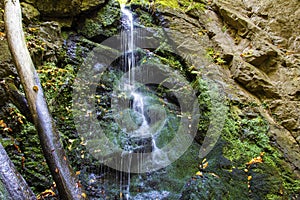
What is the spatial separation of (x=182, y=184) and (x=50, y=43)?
16.3 ft

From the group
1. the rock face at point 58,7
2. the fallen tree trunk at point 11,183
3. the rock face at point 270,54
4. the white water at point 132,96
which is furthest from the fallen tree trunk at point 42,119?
the rock face at point 270,54

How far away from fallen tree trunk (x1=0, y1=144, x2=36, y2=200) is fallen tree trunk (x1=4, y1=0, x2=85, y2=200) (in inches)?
22.3

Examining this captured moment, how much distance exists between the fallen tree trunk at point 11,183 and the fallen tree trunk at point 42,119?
0.57m

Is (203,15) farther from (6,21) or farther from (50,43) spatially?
(6,21)

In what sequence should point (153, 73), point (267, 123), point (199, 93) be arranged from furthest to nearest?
point (153, 73) → point (199, 93) → point (267, 123)

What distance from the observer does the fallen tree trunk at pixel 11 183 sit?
2.22m

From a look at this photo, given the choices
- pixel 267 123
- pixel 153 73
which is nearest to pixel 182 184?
pixel 267 123

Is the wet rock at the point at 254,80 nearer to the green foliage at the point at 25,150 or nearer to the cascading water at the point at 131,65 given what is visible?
the cascading water at the point at 131,65

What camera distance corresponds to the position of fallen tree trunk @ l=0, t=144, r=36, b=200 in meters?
2.22

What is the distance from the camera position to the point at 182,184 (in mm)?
4656

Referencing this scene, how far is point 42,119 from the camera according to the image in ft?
10.9

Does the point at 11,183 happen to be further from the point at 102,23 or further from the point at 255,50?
the point at 255,50

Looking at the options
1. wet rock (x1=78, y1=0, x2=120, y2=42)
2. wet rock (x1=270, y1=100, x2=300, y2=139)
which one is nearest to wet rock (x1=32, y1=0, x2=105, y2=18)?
wet rock (x1=78, y1=0, x2=120, y2=42)

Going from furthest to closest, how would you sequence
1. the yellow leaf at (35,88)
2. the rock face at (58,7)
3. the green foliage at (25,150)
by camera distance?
1. the rock face at (58,7)
2. the green foliage at (25,150)
3. the yellow leaf at (35,88)
